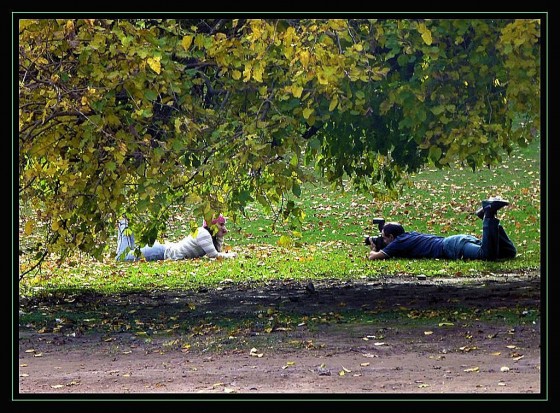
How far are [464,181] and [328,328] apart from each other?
37.3 ft

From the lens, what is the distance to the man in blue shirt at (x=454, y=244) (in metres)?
13.0

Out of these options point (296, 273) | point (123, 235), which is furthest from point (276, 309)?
point (123, 235)

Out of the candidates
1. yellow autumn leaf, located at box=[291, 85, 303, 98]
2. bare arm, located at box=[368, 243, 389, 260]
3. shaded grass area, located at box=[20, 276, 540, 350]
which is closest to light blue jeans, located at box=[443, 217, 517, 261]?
bare arm, located at box=[368, 243, 389, 260]

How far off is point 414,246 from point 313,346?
5.52 metres

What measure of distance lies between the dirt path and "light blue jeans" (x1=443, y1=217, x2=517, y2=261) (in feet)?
4.34

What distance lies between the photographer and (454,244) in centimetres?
1340

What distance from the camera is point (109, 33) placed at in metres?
8.21

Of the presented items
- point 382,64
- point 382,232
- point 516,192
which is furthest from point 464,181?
point 382,64

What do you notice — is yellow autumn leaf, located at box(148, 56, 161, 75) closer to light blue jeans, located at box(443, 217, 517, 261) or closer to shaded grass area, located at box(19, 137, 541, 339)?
shaded grass area, located at box(19, 137, 541, 339)

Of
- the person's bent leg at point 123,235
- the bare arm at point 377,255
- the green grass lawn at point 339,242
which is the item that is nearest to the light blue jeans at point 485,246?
the green grass lawn at point 339,242

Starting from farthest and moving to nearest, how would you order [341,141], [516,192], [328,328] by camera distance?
[516,192] → [341,141] → [328,328]

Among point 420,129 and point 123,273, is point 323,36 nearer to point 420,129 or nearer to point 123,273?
point 420,129

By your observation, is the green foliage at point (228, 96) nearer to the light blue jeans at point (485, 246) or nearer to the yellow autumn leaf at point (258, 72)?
the yellow autumn leaf at point (258, 72)

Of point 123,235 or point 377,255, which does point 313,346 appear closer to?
point 123,235
